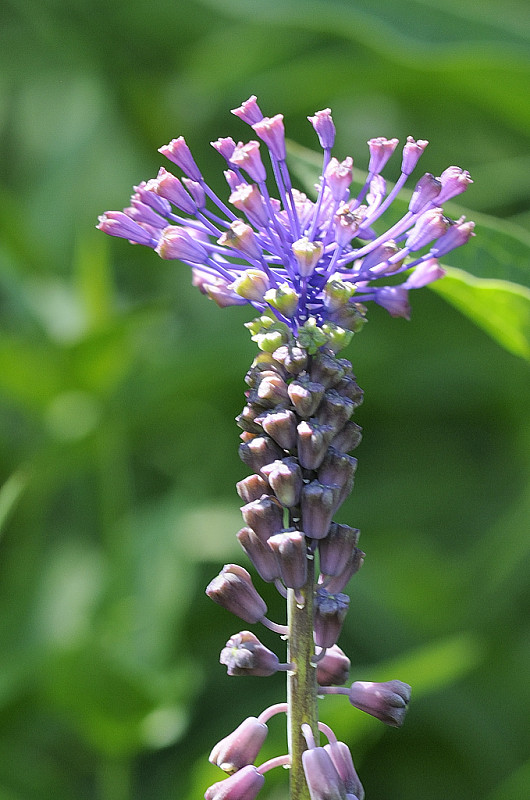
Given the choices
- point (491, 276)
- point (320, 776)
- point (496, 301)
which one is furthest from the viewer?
point (491, 276)

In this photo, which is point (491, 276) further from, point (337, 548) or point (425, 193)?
point (337, 548)

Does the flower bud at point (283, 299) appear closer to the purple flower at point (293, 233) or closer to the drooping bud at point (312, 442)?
the purple flower at point (293, 233)

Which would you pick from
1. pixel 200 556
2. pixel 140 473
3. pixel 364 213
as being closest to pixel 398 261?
pixel 364 213

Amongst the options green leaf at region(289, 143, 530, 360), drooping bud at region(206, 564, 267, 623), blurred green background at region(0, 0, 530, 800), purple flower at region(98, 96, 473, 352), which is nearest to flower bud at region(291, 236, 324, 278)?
purple flower at region(98, 96, 473, 352)

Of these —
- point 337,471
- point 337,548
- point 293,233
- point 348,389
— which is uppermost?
point 293,233

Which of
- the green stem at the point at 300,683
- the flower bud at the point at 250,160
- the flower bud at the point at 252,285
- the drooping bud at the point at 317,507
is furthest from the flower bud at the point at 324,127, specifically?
the green stem at the point at 300,683

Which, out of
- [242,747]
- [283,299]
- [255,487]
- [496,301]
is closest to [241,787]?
[242,747]
